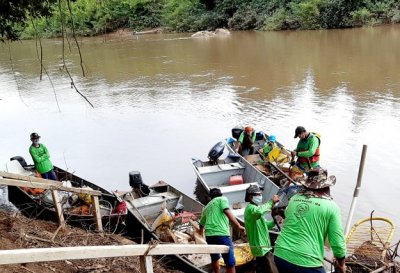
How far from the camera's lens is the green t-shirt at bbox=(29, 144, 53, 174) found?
10062mm

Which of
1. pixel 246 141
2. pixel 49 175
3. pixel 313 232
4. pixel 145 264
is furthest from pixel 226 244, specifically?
pixel 246 141

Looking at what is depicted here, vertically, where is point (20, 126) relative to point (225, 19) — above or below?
below

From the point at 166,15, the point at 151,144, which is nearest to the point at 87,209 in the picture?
the point at 151,144

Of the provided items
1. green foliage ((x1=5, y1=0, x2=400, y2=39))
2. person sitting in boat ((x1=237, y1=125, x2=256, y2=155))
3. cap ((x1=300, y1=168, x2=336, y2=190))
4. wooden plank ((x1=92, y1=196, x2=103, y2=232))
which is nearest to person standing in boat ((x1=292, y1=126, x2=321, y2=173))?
person sitting in boat ((x1=237, y1=125, x2=256, y2=155))

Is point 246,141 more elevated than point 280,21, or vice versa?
point 280,21

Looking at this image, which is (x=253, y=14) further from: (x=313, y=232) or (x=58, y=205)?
(x=313, y=232)

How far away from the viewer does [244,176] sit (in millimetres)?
11000

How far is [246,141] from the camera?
468 inches

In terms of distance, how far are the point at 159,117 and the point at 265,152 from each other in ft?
29.2

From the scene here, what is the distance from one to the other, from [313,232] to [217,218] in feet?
7.03

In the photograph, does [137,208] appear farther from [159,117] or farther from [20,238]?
[159,117]

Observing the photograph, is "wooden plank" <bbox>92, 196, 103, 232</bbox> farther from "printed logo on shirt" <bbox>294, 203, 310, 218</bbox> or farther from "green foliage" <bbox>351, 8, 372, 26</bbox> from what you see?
"green foliage" <bbox>351, 8, 372, 26</bbox>

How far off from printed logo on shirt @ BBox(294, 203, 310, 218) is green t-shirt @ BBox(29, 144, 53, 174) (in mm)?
7811

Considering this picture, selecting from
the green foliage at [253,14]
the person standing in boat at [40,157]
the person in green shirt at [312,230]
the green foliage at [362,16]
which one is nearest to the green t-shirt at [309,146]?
the person in green shirt at [312,230]
